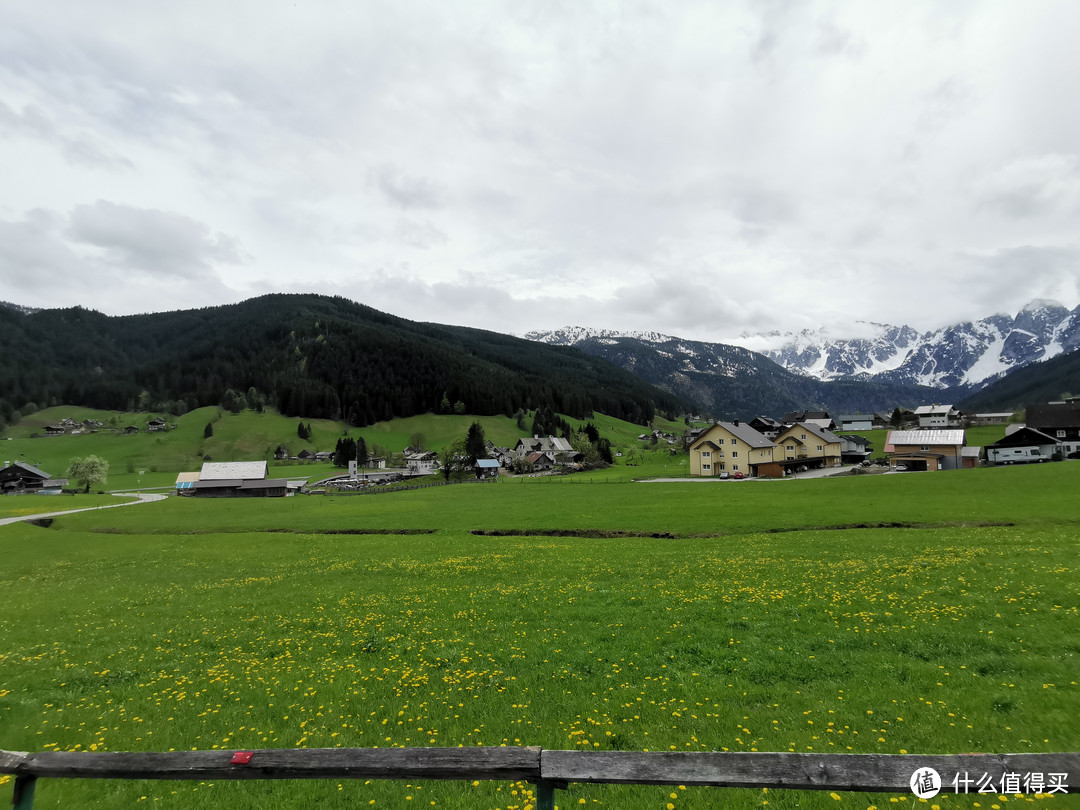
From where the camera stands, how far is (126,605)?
74.8 feet

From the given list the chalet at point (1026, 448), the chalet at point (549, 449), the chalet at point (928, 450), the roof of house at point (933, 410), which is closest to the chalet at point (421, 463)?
the chalet at point (549, 449)

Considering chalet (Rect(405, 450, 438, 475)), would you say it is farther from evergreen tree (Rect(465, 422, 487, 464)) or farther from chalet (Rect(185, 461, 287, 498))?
chalet (Rect(185, 461, 287, 498))

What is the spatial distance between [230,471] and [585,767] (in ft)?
522

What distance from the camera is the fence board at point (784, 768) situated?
3.84 metres

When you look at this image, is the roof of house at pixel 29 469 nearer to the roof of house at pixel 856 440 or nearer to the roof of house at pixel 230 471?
the roof of house at pixel 230 471

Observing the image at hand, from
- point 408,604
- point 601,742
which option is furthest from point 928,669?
point 408,604

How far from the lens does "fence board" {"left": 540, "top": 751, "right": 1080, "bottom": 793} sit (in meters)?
3.84

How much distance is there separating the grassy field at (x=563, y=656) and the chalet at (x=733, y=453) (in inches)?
3020

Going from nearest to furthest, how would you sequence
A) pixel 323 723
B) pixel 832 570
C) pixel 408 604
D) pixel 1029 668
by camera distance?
pixel 323 723
pixel 1029 668
pixel 408 604
pixel 832 570

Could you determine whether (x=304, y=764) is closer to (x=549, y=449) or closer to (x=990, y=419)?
(x=549, y=449)

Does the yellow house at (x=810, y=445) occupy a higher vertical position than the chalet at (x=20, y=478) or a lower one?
higher

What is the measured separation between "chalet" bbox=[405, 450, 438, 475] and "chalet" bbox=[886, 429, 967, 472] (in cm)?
13269

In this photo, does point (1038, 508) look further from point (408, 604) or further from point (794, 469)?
point (794, 469)

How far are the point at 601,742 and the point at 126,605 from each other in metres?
24.4
